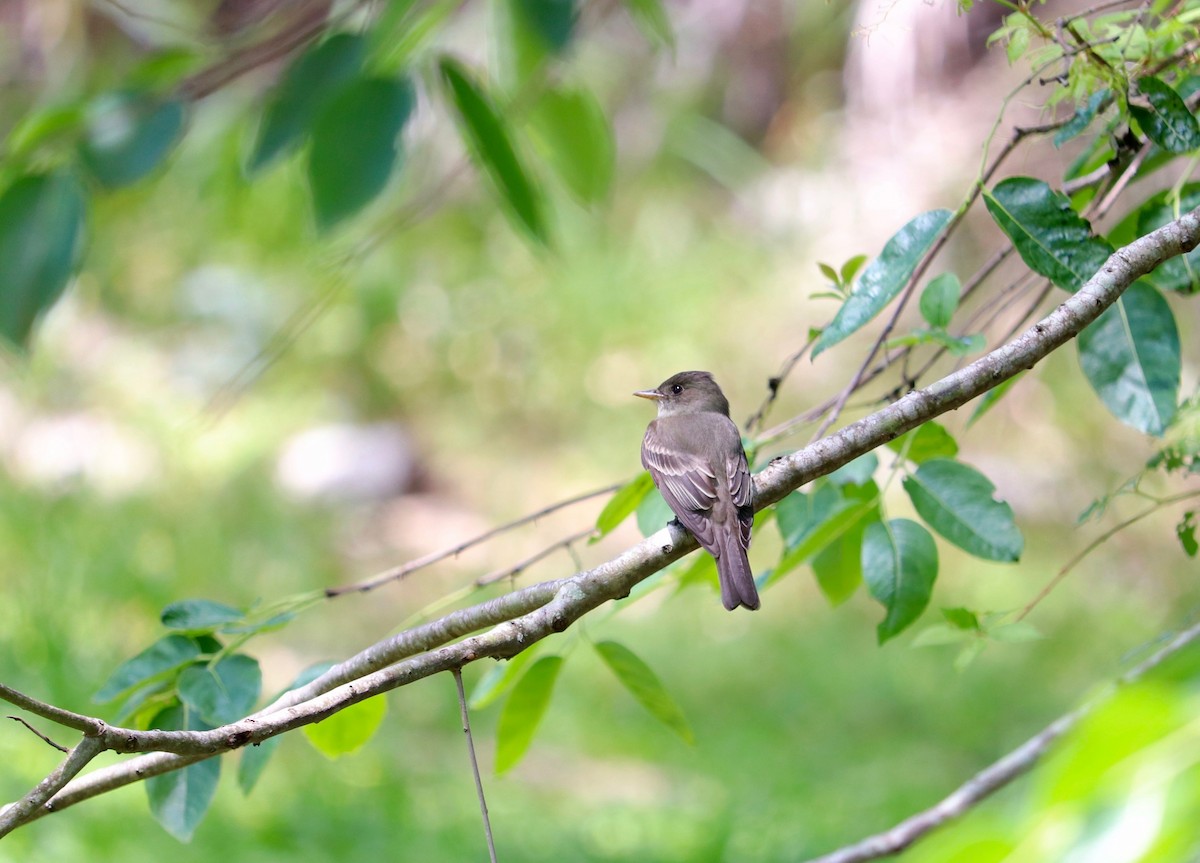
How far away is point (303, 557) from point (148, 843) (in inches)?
123

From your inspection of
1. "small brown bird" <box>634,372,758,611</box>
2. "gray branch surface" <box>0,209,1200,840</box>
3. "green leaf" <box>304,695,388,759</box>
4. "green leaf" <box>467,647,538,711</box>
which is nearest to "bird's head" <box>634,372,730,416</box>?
"small brown bird" <box>634,372,758,611</box>

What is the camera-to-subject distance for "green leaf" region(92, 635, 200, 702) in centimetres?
187

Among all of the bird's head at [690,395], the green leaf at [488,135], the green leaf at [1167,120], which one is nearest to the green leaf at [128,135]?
the green leaf at [488,135]

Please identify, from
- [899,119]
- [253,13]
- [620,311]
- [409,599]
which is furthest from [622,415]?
[253,13]

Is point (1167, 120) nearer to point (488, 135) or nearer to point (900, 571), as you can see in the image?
point (900, 571)

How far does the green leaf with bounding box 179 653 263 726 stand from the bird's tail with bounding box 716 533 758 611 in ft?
2.67

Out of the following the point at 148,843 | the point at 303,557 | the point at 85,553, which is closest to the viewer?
the point at 148,843

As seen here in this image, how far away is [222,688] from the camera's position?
1.88 m

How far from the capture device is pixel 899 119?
28.0 ft

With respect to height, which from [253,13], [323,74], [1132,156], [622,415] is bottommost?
[1132,156]

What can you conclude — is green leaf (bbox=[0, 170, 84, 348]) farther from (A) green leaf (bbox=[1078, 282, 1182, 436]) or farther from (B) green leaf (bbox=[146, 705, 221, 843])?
(A) green leaf (bbox=[1078, 282, 1182, 436])

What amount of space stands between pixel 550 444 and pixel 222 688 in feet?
23.1

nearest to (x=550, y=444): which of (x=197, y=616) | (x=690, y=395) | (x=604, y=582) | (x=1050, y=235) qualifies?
(x=690, y=395)

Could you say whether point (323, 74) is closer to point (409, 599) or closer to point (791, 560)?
point (791, 560)
